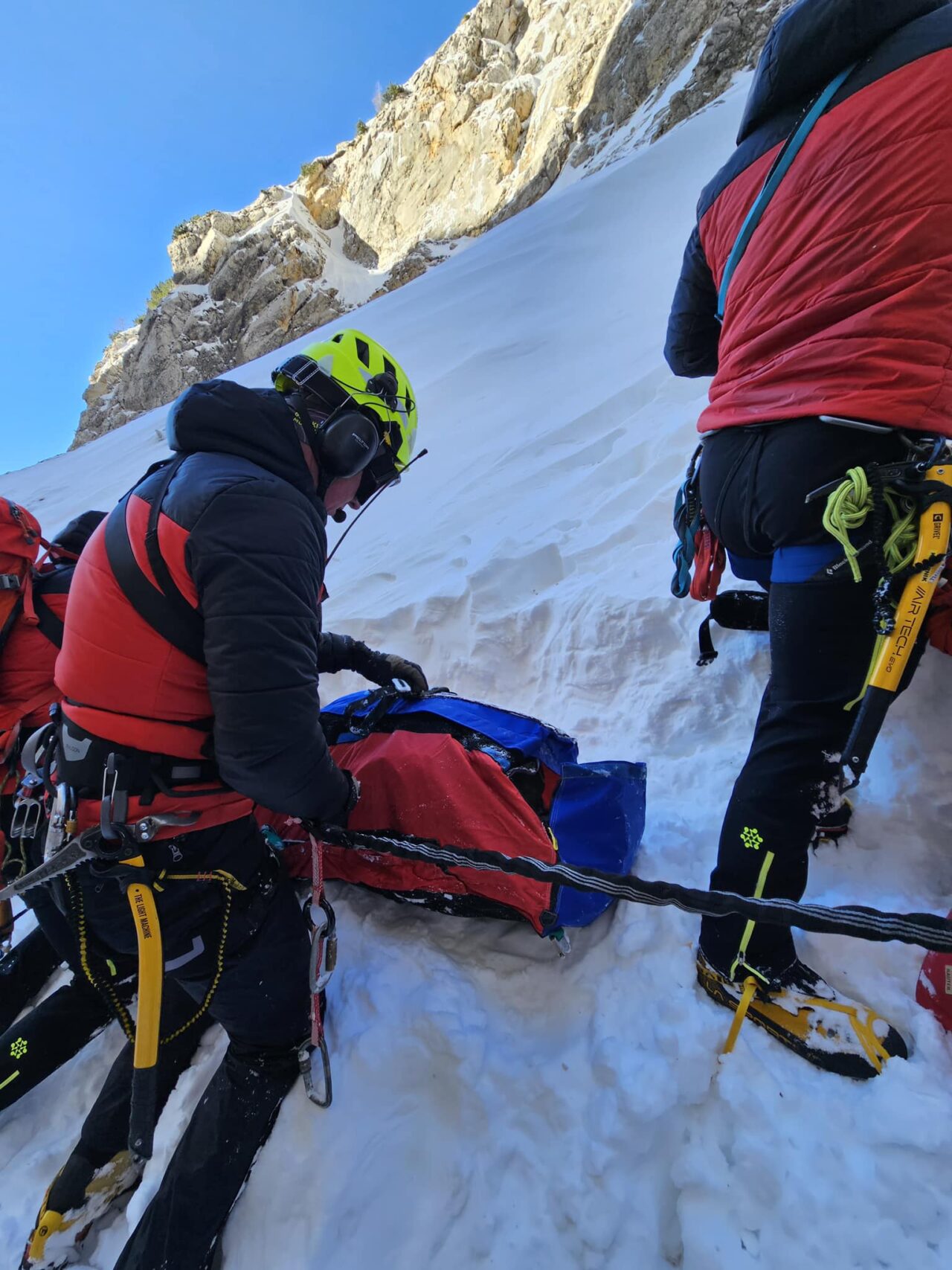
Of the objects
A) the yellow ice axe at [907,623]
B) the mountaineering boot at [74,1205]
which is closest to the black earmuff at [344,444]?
the yellow ice axe at [907,623]

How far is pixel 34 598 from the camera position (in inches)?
85.0

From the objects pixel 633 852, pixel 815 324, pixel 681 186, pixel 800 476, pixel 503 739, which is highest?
pixel 681 186

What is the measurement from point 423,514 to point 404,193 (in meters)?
31.1

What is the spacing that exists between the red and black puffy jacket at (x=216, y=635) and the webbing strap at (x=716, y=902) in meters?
0.37

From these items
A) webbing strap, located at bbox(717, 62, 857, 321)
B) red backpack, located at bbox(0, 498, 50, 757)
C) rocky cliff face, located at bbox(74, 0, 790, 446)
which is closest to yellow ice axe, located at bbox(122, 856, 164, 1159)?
red backpack, located at bbox(0, 498, 50, 757)

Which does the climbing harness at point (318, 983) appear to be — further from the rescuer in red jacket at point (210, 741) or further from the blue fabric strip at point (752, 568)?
the blue fabric strip at point (752, 568)

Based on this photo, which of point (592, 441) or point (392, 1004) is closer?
point (392, 1004)

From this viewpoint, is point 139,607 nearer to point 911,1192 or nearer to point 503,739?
point 503,739

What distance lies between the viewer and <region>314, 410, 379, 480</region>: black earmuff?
1.70 m

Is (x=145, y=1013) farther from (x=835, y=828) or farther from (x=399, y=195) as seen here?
(x=399, y=195)

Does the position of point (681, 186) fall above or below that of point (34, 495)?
below

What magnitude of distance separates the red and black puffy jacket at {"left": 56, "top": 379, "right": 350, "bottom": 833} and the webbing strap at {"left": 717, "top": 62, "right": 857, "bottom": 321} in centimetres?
120

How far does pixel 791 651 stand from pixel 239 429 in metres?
1.38

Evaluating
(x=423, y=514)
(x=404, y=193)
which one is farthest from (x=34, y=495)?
(x=404, y=193)
